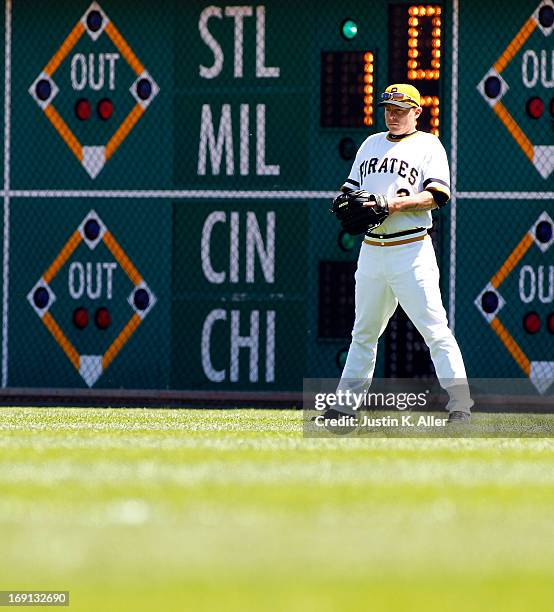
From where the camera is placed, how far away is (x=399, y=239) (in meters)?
8.17

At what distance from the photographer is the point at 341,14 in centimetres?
1245

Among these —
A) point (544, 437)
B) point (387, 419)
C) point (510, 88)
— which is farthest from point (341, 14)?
point (544, 437)

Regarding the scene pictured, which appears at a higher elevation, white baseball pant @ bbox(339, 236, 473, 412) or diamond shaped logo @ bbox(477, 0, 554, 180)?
diamond shaped logo @ bbox(477, 0, 554, 180)

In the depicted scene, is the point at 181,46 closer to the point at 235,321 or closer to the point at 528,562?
the point at 235,321

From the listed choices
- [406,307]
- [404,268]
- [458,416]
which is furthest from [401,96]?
[458,416]

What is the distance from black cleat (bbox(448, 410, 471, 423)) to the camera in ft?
26.3

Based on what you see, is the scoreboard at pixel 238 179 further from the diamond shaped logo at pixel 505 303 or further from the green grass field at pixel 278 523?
the green grass field at pixel 278 523

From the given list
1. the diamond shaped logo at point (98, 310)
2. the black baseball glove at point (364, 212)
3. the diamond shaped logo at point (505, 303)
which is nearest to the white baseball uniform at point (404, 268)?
the black baseball glove at point (364, 212)

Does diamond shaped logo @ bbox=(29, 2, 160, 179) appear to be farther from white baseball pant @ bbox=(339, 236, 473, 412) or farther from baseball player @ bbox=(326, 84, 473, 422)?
white baseball pant @ bbox=(339, 236, 473, 412)

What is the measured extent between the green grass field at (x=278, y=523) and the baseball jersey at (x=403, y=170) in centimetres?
142

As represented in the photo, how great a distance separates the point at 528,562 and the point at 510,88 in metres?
8.81

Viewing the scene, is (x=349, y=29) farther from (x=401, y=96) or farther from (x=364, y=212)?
(x=364, y=212)

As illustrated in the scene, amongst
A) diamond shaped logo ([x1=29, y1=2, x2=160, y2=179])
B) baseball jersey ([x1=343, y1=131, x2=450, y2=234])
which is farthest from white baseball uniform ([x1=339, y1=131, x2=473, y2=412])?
diamond shaped logo ([x1=29, y1=2, x2=160, y2=179])

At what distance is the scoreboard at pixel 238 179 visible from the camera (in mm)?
12133
